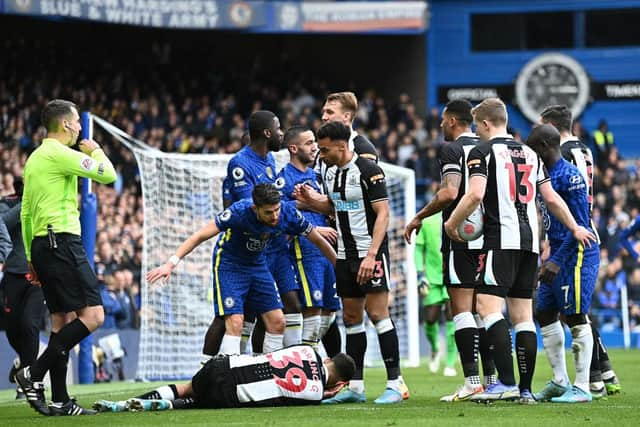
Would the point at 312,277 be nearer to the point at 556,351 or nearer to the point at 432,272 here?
the point at 556,351

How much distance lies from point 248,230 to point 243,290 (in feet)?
1.74

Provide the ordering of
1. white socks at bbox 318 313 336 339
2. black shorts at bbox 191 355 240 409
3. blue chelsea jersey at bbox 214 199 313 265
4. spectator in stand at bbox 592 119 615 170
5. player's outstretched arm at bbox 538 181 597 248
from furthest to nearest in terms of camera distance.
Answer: spectator in stand at bbox 592 119 615 170 < white socks at bbox 318 313 336 339 < blue chelsea jersey at bbox 214 199 313 265 < player's outstretched arm at bbox 538 181 597 248 < black shorts at bbox 191 355 240 409

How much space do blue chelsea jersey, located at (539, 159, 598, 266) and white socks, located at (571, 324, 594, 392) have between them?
22.7 inches

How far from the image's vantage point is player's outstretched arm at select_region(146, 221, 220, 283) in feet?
31.5

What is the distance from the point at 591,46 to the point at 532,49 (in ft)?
5.04

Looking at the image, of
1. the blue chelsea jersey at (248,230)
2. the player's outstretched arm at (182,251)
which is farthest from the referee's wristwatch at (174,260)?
the blue chelsea jersey at (248,230)

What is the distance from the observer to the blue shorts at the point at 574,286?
412 inches

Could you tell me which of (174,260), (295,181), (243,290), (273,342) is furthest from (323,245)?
(295,181)

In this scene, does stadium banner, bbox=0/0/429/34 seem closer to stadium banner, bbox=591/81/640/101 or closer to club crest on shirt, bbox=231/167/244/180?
stadium banner, bbox=591/81/640/101

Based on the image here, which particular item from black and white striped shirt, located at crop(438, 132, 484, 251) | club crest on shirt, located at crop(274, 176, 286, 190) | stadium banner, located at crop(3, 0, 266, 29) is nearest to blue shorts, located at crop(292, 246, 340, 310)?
club crest on shirt, located at crop(274, 176, 286, 190)

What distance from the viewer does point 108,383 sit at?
589 inches

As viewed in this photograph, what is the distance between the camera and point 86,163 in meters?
9.55

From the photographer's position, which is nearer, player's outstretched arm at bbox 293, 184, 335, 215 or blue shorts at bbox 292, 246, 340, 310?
player's outstretched arm at bbox 293, 184, 335, 215

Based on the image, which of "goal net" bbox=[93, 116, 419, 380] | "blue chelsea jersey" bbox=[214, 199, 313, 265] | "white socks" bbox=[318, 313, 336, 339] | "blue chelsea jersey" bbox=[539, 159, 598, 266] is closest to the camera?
"blue chelsea jersey" bbox=[214, 199, 313, 265]
